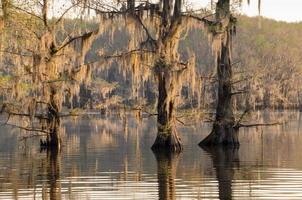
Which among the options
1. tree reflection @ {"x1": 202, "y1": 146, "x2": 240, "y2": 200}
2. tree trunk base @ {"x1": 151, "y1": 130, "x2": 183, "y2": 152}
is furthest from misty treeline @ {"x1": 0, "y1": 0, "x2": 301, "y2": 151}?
tree reflection @ {"x1": 202, "y1": 146, "x2": 240, "y2": 200}

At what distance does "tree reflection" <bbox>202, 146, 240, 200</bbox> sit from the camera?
61.7 ft

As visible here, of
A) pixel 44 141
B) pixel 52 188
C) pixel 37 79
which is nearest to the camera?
pixel 52 188

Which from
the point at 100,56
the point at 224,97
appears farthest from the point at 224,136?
the point at 100,56

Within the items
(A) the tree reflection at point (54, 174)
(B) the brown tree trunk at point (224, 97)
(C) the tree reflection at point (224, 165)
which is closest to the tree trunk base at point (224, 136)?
(B) the brown tree trunk at point (224, 97)

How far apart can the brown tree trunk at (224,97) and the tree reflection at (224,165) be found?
0.94 meters

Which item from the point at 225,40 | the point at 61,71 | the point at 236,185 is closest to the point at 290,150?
the point at 225,40

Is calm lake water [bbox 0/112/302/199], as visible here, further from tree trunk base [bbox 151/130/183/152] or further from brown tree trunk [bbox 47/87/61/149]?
brown tree trunk [bbox 47/87/61/149]

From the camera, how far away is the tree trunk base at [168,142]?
33062 millimetres

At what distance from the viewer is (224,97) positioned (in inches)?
1471

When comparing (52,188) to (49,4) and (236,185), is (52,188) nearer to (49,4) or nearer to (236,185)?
(236,185)

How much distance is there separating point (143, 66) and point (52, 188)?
1415 centimetres

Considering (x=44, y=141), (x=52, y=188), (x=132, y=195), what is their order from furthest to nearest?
(x=44, y=141) → (x=52, y=188) → (x=132, y=195)

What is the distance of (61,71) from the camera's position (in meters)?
33.8

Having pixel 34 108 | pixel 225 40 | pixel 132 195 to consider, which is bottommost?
pixel 132 195
